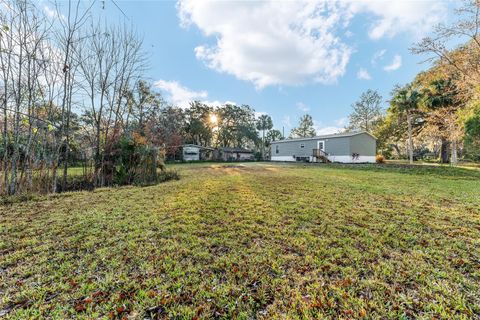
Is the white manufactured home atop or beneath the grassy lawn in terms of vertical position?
atop

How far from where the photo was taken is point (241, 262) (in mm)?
2252

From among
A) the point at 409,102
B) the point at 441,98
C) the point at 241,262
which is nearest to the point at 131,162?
the point at 241,262

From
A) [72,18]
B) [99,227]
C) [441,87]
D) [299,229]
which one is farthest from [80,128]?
[441,87]

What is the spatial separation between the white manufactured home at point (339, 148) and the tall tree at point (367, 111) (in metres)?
12.0

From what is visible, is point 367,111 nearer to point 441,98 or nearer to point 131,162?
point 441,98

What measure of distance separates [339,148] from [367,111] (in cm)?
1664

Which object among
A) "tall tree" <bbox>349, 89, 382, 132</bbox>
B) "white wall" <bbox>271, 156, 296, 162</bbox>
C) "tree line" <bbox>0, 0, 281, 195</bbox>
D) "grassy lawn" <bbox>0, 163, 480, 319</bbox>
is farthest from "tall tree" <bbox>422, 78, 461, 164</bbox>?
"tree line" <bbox>0, 0, 281, 195</bbox>

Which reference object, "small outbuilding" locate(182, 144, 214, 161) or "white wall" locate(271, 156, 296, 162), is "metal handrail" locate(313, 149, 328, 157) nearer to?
"white wall" locate(271, 156, 296, 162)

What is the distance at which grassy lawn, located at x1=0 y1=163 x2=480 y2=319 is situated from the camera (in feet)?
5.38

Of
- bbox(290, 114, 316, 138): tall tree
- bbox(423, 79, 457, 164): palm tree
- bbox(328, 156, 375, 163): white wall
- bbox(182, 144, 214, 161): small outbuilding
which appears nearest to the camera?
bbox(423, 79, 457, 164): palm tree

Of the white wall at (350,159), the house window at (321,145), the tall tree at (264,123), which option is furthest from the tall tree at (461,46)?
the tall tree at (264,123)

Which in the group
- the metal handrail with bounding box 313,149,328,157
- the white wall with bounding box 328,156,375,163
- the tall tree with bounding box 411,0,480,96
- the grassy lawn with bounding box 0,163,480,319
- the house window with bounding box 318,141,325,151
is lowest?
the grassy lawn with bounding box 0,163,480,319

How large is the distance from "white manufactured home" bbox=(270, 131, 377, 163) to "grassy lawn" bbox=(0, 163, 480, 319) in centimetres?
1543

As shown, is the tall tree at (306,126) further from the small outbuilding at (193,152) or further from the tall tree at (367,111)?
the small outbuilding at (193,152)
